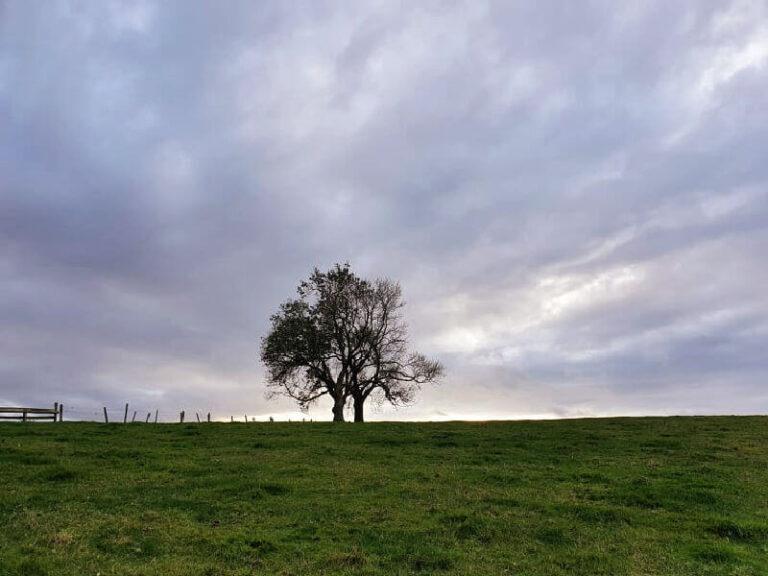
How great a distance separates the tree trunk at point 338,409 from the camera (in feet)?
184

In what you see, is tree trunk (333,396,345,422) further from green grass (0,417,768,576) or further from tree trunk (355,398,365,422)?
green grass (0,417,768,576)

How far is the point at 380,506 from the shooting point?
17609 millimetres

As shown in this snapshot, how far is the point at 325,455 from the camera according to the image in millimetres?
28062

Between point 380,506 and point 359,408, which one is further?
point 359,408

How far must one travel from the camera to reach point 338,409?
56469mm

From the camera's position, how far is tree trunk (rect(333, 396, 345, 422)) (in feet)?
184

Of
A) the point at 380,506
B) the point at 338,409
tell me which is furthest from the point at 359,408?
the point at 380,506

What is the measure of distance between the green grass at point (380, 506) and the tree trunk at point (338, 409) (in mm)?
23266

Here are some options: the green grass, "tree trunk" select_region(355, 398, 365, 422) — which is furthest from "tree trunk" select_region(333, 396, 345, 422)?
the green grass

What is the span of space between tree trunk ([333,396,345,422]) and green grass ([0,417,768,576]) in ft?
76.3

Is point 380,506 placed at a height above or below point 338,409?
below

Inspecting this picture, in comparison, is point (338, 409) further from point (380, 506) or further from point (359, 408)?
point (380, 506)

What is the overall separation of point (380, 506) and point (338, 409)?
129ft

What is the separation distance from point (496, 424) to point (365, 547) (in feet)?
104
